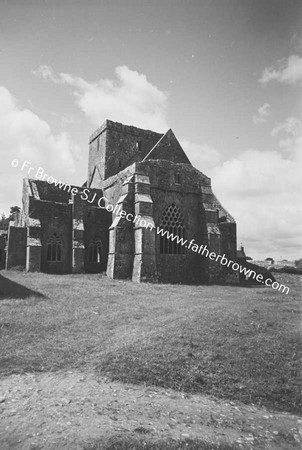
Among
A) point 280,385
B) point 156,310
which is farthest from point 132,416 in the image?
point 156,310

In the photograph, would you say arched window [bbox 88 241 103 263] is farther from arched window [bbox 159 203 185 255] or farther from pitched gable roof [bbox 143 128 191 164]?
pitched gable roof [bbox 143 128 191 164]

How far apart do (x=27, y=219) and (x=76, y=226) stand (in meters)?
3.67

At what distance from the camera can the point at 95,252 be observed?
25906 mm

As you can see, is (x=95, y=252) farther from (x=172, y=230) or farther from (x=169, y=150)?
(x=169, y=150)

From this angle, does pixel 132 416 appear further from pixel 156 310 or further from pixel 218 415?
pixel 156 310

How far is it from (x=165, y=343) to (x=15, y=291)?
8567 millimetres

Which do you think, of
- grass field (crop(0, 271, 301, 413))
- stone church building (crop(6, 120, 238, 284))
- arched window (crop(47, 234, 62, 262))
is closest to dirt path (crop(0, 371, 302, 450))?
grass field (crop(0, 271, 301, 413))

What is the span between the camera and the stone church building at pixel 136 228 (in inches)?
844

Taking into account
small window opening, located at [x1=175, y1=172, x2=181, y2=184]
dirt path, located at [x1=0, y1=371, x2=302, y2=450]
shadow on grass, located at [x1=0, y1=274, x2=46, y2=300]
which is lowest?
dirt path, located at [x1=0, y1=371, x2=302, y2=450]

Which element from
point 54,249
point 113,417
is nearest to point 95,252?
point 54,249

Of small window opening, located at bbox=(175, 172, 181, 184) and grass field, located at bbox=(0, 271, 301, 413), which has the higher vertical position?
small window opening, located at bbox=(175, 172, 181, 184)

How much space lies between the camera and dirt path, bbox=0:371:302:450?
449cm

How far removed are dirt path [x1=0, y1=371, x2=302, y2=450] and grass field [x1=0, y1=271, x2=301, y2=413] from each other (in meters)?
0.47

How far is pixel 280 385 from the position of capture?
22.5 feet
